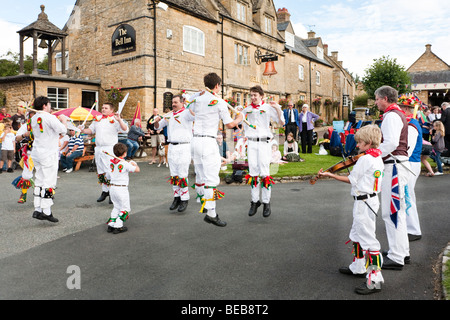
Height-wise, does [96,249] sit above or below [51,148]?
below

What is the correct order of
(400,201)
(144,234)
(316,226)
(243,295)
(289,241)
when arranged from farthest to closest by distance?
(316,226) → (144,234) → (289,241) → (400,201) → (243,295)

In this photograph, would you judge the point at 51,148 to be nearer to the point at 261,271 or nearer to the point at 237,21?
the point at 261,271

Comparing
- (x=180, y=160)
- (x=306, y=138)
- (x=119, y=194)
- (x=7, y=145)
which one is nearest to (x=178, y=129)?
(x=180, y=160)

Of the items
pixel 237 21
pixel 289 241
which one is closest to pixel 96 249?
pixel 289 241

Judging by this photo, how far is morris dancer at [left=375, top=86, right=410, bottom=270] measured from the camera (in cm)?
397

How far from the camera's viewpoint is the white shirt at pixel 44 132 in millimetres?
5996

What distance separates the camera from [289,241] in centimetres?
507

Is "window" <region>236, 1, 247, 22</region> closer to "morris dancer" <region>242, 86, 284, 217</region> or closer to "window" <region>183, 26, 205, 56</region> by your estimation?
"window" <region>183, 26, 205, 56</region>

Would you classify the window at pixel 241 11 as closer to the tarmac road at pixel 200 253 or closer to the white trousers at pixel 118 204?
the tarmac road at pixel 200 253

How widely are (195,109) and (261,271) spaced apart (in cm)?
285

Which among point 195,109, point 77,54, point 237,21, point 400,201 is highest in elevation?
point 237,21

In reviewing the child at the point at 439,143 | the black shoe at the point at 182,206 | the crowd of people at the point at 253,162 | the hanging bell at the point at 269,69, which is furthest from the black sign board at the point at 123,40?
the child at the point at 439,143
